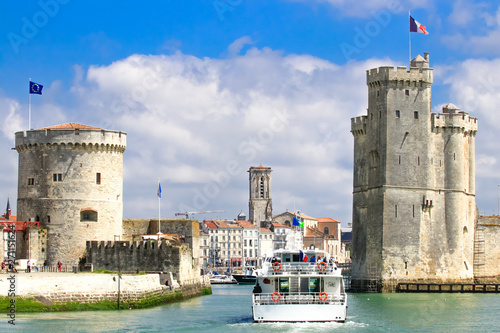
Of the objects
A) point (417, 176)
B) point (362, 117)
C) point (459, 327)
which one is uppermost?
point (362, 117)

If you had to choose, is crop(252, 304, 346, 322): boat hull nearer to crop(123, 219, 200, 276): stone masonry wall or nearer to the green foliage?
the green foliage

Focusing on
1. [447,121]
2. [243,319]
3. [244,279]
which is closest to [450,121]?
[447,121]

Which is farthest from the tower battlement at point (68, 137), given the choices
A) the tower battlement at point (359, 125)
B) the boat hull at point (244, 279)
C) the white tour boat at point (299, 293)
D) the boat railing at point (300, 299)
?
the boat hull at point (244, 279)

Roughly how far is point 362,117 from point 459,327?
36423 millimetres

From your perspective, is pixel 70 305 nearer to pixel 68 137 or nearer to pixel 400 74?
pixel 68 137

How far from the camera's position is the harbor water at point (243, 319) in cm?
4278

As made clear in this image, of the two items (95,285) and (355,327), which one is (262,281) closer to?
(355,327)

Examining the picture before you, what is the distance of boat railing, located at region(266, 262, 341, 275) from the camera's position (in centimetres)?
4569

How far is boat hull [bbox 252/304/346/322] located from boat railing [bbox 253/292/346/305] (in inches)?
13.0

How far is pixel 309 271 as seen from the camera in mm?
46125

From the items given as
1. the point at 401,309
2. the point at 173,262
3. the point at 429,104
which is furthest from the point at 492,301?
the point at 173,262

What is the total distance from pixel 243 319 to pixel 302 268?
5.56 metres

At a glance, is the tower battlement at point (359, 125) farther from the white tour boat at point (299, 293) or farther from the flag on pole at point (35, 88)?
the white tour boat at point (299, 293)

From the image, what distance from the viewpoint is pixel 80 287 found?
4841 centimetres
